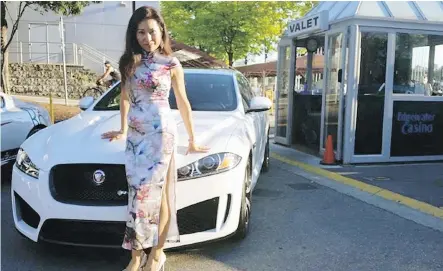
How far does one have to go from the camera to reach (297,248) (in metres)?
3.79

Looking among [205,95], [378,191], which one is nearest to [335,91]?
[378,191]

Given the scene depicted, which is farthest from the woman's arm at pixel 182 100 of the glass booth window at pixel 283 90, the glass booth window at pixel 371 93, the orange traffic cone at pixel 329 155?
the glass booth window at pixel 283 90

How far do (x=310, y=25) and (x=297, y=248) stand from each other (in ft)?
17.7

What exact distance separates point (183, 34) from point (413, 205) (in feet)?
75.2

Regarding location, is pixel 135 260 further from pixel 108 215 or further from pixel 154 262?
pixel 108 215

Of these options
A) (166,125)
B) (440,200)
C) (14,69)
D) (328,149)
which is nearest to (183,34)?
(14,69)

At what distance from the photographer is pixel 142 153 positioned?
2865mm

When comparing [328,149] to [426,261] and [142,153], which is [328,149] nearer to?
[426,261]

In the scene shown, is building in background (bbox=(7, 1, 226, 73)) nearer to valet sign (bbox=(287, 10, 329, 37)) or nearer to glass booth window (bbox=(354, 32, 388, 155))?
valet sign (bbox=(287, 10, 329, 37))

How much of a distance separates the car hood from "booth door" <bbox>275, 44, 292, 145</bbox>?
5.59 meters

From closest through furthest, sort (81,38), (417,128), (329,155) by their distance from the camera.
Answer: (329,155), (417,128), (81,38)

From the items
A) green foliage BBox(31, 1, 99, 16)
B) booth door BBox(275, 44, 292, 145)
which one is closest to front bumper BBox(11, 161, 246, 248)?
booth door BBox(275, 44, 292, 145)

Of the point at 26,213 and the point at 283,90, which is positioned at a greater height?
the point at 283,90

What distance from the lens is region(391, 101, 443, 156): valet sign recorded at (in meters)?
7.68
